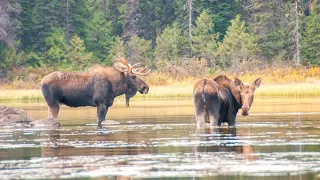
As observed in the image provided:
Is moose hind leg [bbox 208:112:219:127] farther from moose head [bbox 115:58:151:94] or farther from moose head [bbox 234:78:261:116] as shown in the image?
moose head [bbox 115:58:151:94]

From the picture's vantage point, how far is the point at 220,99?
2119 cm

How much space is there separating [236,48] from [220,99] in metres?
50.9

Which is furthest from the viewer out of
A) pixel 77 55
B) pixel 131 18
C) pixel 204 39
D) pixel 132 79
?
pixel 131 18

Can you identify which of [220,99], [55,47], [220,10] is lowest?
[220,99]

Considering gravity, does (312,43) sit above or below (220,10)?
below

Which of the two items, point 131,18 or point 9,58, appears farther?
point 131,18

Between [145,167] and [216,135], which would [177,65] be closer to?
[216,135]

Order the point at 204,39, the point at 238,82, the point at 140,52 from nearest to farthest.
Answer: the point at 238,82 → the point at 204,39 → the point at 140,52

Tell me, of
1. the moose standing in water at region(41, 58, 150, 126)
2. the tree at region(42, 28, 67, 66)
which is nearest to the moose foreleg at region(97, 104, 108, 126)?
the moose standing in water at region(41, 58, 150, 126)

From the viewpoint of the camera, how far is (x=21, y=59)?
7094 centimetres

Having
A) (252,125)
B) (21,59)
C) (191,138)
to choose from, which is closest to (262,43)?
(21,59)

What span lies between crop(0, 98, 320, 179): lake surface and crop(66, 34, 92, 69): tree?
1991 inches

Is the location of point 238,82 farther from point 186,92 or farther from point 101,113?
point 186,92

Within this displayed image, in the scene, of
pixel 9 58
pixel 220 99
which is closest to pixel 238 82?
pixel 220 99
